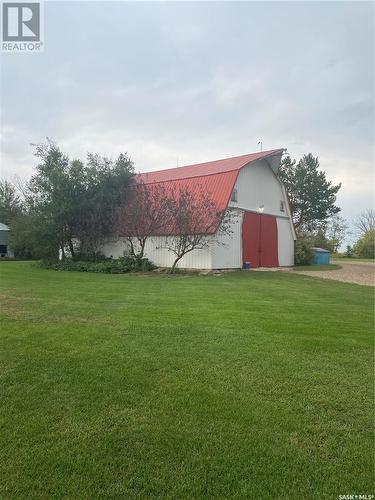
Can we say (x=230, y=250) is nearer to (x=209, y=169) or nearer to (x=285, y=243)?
(x=209, y=169)

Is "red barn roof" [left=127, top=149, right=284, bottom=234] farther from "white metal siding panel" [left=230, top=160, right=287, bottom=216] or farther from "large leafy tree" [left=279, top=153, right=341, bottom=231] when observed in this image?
"large leafy tree" [left=279, top=153, right=341, bottom=231]

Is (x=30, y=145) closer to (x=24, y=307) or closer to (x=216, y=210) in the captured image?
(x=216, y=210)

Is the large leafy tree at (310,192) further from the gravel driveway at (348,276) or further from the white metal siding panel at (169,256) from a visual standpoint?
the white metal siding panel at (169,256)

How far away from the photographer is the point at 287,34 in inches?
415

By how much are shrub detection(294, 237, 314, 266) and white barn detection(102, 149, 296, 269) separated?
770 millimetres

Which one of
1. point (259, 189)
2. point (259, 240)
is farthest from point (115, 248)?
point (259, 189)

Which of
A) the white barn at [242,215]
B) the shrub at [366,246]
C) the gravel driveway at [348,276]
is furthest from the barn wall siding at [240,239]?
the shrub at [366,246]

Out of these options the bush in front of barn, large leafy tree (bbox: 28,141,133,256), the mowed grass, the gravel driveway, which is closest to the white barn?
the bush in front of barn

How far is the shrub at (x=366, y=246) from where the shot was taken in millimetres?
44562

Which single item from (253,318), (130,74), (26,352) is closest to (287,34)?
(130,74)

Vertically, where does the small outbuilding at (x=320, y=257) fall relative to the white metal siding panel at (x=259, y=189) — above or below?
below

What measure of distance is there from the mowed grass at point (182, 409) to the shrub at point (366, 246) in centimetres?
4350

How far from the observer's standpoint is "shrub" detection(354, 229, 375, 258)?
146ft

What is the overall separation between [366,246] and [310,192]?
34.5 ft
